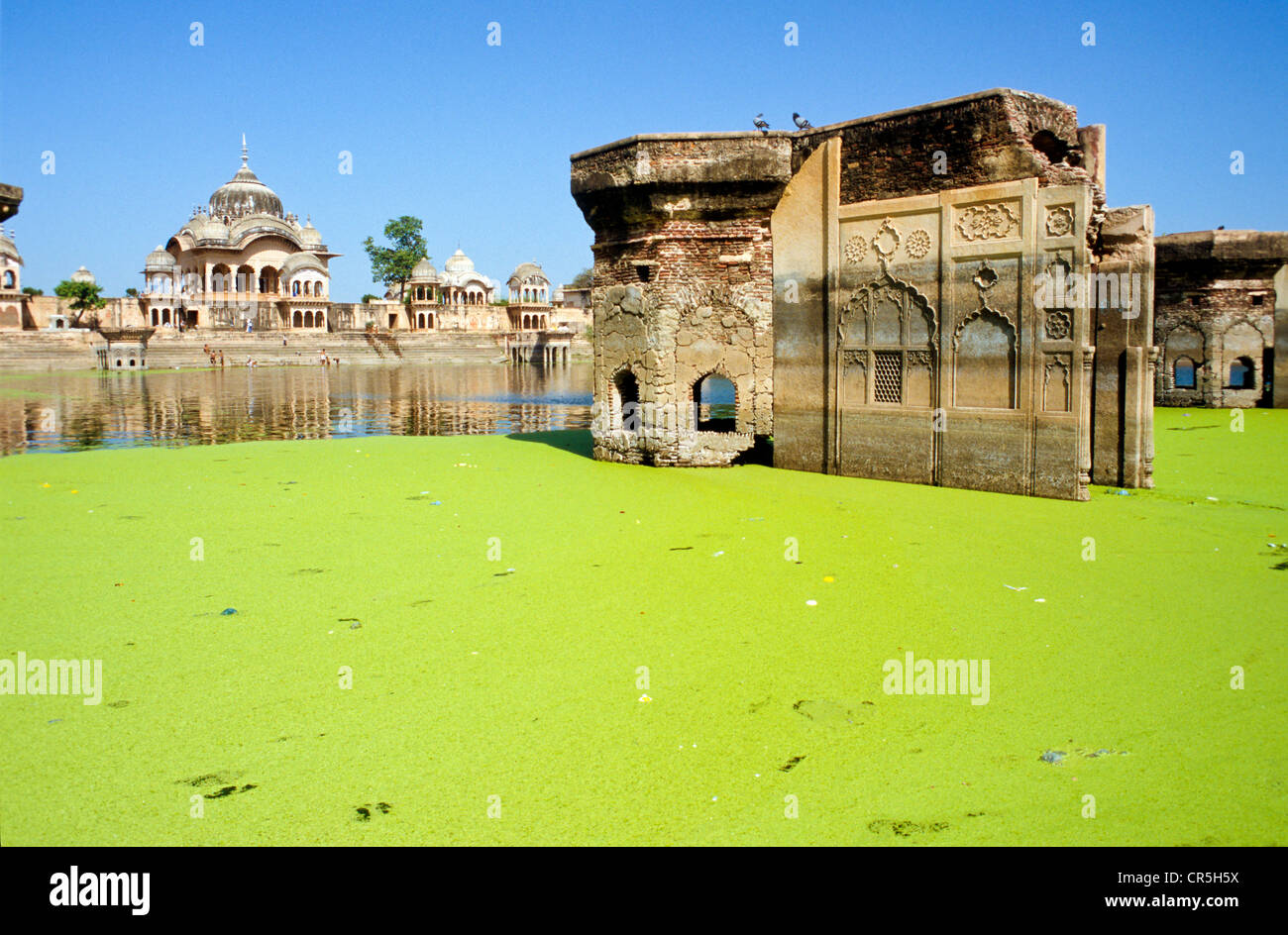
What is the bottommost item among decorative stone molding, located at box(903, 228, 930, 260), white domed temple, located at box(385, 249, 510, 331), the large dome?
decorative stone molding, located at box(903, 228, 930, 260)

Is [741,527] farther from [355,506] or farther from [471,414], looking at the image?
[471,414]

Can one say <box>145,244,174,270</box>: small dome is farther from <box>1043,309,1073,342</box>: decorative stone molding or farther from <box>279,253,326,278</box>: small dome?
<box>1043,309,1073,342</box>: decorative stone molding

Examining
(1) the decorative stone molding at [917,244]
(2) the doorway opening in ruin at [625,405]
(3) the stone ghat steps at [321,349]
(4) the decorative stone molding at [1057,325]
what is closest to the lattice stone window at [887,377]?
(1) the decorative stone molding at [917,244]

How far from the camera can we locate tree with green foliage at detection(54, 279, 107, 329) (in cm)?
5875

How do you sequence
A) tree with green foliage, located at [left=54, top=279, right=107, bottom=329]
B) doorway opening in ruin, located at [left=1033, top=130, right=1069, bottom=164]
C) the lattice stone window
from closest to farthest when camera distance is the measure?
doorway opening in ruin, located at [left=1033, top=130, right=1069, bottom=164], the lattice stone window, tree with green foliage, located at [left=54, top=279, right=107, bottom=329]

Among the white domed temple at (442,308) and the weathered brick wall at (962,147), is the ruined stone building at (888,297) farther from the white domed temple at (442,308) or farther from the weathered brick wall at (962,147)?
the white domed temple at (442,308)

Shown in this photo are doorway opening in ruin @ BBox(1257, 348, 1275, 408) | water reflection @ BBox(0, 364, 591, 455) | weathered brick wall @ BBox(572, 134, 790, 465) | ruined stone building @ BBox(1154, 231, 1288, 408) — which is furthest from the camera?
water reflection @ BBox(0, 364, 591, 455)

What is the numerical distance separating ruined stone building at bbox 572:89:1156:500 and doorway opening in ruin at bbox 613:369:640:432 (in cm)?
4

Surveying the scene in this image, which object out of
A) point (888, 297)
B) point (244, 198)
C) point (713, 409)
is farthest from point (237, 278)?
point (888, 297)

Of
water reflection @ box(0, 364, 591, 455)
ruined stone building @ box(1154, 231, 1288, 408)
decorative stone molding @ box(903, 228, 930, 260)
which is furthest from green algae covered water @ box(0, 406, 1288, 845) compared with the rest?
ruined stone building @ box(1154, 231, 1288, 408)

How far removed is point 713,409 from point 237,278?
51.1 m
